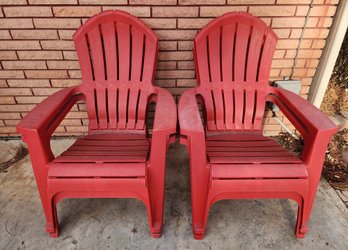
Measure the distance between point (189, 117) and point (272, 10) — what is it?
127cm

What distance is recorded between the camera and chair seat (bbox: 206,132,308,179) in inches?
55.6

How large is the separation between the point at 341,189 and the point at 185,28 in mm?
1851

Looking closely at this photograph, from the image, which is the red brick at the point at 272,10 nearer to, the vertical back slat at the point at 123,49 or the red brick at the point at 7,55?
the vertical back slat at the point at 123,49

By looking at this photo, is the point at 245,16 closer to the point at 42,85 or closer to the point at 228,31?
the point at 228,31

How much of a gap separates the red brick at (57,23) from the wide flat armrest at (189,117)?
114cm

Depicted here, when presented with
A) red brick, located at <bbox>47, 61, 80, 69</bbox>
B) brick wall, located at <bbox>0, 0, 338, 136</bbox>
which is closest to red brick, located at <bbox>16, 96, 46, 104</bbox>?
brick wall, located at <bbox>0, 0, 338, 136</bbox>

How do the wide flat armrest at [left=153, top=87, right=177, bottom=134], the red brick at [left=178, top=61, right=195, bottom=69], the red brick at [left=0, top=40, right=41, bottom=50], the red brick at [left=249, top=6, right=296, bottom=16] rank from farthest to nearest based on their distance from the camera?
1. the red brick at [left=178, top=61, right=195, bottom=69]
2. the red brick at [left=0, top=40, right=41, bottom=50]
3. the red brick at [left=249, top=6, right=296, bottom=16]
4. the wide flat armrest at [left=153, top=87, right=177, bottom=134]

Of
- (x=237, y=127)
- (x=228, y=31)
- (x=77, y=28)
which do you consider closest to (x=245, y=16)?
(x=228, y=31)

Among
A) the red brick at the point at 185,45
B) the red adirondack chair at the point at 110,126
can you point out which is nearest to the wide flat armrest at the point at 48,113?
the red adirondack chair at the point at 110,126

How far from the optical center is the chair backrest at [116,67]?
1.87 meters

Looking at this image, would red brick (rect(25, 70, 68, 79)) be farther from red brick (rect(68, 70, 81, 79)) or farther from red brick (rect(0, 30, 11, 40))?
red brick (rect(0, 30, 11, 40))

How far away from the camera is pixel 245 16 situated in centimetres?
188

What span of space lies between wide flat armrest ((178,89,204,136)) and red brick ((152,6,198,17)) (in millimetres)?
732

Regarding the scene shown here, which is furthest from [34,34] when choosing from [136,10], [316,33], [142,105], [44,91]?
[316,33]
